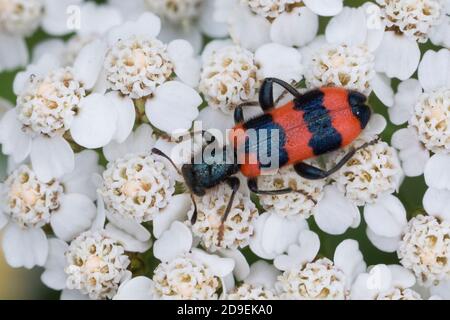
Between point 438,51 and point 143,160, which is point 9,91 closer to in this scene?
point 143,160

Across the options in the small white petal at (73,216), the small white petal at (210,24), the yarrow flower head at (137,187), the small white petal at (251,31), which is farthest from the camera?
the small white petal at (210,24)

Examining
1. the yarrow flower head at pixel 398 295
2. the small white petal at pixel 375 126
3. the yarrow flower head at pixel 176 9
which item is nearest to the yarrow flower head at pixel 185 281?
the yarrow flower head at pixel 398 295

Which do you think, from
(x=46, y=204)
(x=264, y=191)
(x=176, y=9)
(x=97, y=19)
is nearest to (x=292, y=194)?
(x=264, y=191)

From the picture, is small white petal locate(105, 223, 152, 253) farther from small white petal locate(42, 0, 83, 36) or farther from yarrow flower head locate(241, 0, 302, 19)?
small white petal locate(42, 0, 83, 36)

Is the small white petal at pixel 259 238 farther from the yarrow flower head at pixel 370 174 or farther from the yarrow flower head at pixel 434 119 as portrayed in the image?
the yarrow flower head at pixel 434 119

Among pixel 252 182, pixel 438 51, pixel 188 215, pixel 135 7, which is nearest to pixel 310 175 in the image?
pixel 252 182

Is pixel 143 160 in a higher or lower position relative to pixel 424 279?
higher

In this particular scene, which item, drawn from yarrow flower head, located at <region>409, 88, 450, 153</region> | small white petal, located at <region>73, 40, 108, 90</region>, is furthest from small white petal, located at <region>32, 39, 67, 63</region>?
yarrow flower head, located at <region>409, 88, 450, 153</region>
